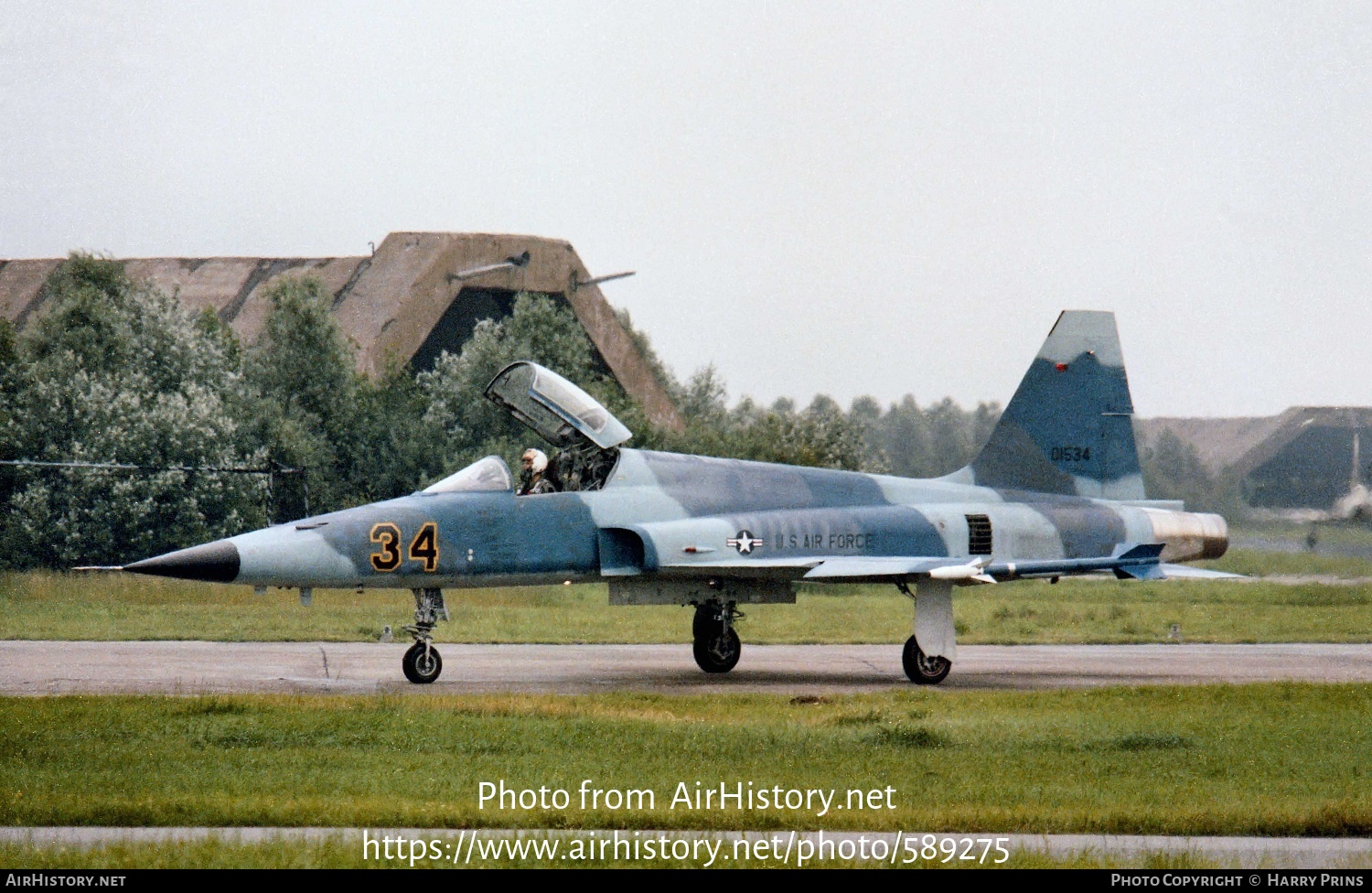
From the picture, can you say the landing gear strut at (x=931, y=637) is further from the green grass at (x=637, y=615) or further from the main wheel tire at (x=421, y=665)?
the green grass at (x=637, y=615)

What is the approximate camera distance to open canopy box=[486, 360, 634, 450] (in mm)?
17344

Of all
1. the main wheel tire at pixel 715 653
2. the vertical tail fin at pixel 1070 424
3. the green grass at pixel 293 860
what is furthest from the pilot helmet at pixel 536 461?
the green grass at pixel 293 860

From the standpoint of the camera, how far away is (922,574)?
16.6 metres

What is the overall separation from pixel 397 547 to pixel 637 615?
41.4 feet

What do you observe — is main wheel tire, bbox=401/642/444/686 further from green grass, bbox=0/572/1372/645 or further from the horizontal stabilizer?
green grass, bbox=0/572/1372/645

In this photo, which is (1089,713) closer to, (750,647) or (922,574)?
(922,574)

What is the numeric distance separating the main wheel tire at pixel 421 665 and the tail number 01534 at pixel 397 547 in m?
0.83

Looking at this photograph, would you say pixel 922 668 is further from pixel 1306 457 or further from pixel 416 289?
pixel 416 289

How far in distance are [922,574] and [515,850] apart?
31.0 feet

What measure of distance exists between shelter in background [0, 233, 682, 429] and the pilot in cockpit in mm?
25865

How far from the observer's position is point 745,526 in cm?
1745

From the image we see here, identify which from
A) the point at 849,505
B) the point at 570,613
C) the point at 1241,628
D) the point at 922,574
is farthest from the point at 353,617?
the point at 1241,628

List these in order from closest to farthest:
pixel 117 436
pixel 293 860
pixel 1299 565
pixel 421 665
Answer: pixel 293 860 < pixel 421 665 < pixel 1299 565 < pixel 117 436

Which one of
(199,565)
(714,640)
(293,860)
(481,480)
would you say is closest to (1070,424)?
(714,640)
